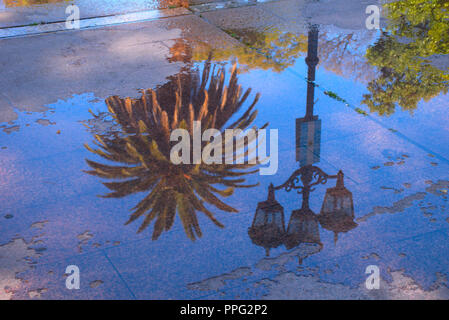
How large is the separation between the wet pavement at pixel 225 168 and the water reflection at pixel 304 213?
0.01 meters

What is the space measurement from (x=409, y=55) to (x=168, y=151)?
3493 mm

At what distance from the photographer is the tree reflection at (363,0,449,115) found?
6004mm

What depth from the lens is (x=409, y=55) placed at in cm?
689

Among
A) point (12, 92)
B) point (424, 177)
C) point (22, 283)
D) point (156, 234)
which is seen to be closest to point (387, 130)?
point (424, 177)

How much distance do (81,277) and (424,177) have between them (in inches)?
111

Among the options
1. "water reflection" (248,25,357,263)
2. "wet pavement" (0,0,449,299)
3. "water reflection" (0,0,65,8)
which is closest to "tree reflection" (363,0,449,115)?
"wet pavement" (0,0,449,299)

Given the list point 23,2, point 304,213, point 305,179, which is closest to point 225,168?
point 305,179

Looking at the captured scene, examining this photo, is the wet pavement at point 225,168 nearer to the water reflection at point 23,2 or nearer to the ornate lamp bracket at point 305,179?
the ornate lamp bracket at point 305,179

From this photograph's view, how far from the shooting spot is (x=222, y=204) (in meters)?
4.43

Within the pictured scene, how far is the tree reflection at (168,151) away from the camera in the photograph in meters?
4.40

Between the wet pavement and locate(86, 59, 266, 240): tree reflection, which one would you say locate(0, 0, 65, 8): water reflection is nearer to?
the wet pavement

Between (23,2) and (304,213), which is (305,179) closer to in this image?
(304,213)

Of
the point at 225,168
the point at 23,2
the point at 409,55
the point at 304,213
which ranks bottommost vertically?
the point at 304,213

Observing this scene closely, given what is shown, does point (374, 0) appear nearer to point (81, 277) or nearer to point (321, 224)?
point (321, 224)
